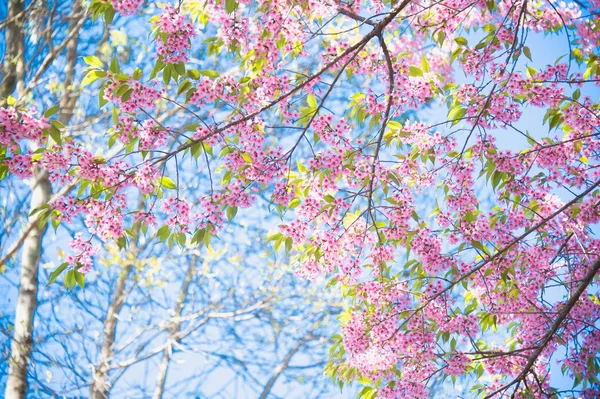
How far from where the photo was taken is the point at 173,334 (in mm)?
3807

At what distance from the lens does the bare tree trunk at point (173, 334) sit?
150 inches

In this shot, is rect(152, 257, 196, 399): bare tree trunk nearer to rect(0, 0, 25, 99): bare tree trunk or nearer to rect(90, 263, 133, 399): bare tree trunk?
rect(90, 263, 133, 399): bare tree trunk

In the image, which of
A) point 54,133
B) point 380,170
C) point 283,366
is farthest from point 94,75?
point 283,366

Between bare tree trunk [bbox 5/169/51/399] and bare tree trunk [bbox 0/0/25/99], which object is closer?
bare tree trunk [bbox 5/169/51/399]

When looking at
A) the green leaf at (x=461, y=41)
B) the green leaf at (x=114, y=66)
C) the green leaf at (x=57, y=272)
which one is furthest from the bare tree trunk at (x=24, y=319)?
the green leaf at (x=461, y=41)

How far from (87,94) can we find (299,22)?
2.46 metres

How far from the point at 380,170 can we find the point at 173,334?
2.45 metres

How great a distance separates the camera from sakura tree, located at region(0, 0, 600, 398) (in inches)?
63.9

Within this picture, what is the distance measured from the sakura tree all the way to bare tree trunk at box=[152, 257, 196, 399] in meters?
1.70

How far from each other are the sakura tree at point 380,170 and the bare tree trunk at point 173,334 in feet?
5.58

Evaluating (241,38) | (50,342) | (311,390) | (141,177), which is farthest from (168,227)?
(311,390)

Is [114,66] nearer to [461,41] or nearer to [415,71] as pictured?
[415,71]

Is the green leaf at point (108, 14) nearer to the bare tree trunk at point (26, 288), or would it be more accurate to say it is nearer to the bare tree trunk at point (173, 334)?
the bare tree trunk at point (26, 288)

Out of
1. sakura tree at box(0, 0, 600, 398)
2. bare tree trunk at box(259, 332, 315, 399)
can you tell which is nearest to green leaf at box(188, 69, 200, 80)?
sakura tree at box(0, 0, 600, 398)
